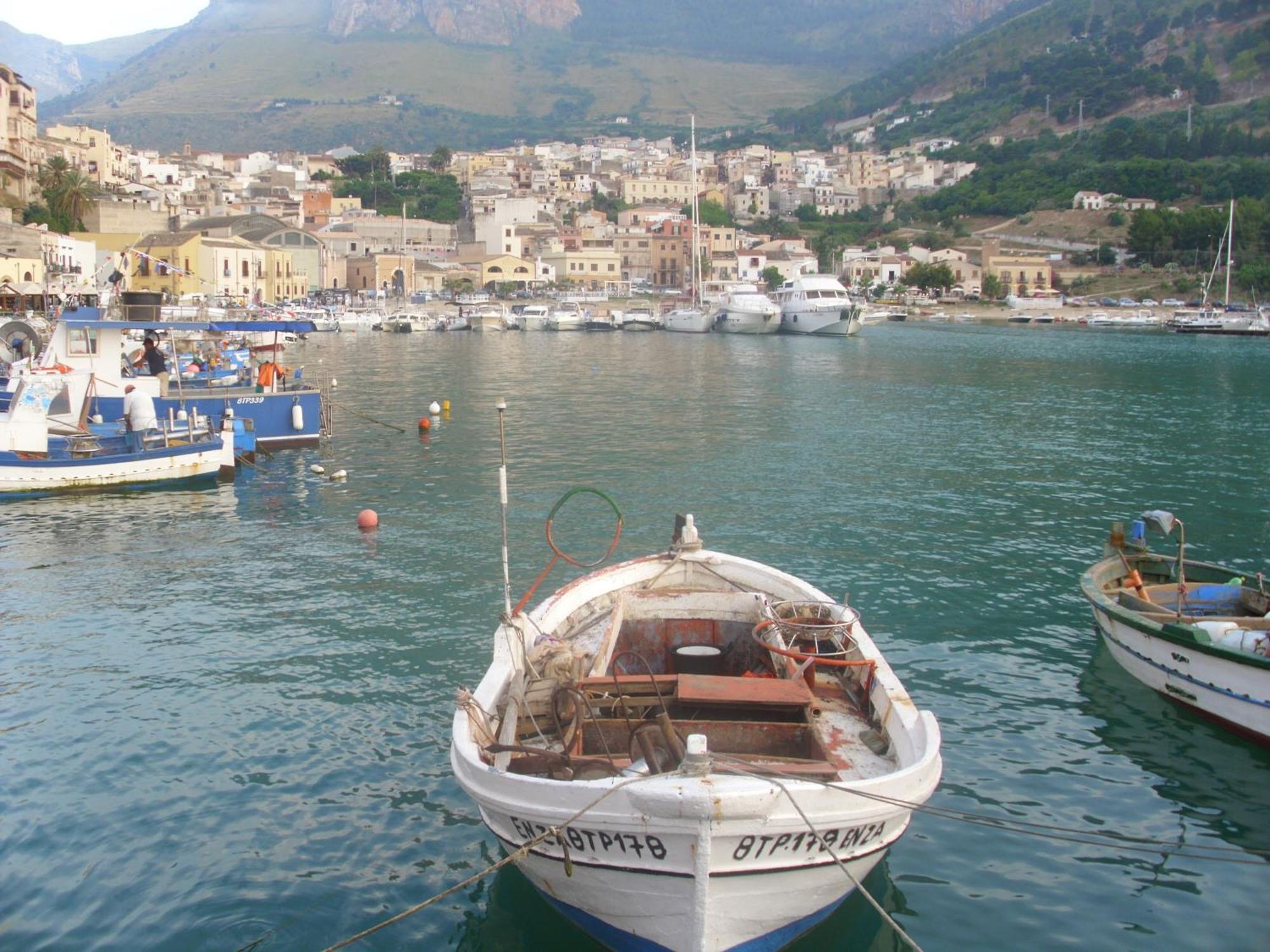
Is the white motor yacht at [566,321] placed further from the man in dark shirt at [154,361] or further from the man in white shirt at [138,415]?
the man in white shirt at [138,415]

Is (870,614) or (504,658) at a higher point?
(504,658)

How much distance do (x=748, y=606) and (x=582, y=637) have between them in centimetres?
171

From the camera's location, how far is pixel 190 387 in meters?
29.7

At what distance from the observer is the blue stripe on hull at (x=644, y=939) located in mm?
6418

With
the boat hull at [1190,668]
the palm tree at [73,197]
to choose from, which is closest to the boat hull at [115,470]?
the boat hull at [1190,668]

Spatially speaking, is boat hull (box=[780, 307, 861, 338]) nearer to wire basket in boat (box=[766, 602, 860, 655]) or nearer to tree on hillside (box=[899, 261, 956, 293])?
tree on hillside (box=[899, 261, 956, 293])

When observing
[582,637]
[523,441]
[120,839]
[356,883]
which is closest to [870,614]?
[582,637]

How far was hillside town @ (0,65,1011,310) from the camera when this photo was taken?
70812 millimetres

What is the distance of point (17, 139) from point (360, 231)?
5492 centimetres

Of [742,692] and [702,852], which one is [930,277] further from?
[702,852]

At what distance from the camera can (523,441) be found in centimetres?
3120

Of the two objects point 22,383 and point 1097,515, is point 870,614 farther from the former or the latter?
point 22,383

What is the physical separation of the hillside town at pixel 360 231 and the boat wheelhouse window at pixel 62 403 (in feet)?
24.7

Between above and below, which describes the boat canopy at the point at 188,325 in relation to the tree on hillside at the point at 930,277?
below
